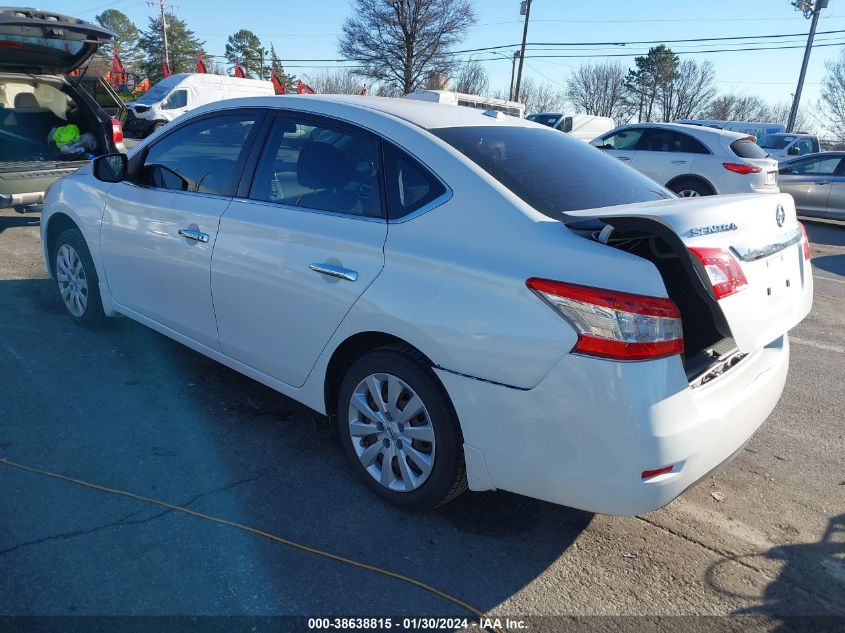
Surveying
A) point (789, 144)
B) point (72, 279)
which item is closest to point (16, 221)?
point (72, 279)

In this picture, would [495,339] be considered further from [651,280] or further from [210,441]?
[210,441]

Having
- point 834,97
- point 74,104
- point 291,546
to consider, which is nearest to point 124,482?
point 291,546

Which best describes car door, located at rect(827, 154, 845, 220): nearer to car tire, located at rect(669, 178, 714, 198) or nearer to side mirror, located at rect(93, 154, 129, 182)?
car tire, located at rect(669, 178, 714, 198)

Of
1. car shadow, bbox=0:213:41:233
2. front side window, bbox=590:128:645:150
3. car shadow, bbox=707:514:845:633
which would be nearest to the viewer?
car shadow, bbox=707:514:845:633

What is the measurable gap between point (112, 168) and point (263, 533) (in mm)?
2775

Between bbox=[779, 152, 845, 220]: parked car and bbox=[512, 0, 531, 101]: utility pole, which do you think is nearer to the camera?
bbox=[779, 152, 845, 220]: parked car

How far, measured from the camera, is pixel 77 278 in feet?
16.1

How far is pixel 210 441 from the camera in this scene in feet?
11.6

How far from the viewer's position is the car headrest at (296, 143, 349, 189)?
126 inches

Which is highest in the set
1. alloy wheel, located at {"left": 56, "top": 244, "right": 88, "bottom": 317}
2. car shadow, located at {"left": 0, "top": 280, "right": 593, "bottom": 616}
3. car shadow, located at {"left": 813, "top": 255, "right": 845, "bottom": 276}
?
alloy wheel, located at {"left": 56, "top": 244, "right": 88, "bottom": 317}

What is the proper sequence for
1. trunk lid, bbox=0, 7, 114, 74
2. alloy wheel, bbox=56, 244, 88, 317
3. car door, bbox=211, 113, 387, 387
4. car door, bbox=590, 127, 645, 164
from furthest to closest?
car door, bbox=590, 127, 645, 164 → trunk lid, bbox=0, 7, 114, 74 → alloy wheel, bbox=56, 244, 88, 317 → car door, bbox=211, 113, 387, 387

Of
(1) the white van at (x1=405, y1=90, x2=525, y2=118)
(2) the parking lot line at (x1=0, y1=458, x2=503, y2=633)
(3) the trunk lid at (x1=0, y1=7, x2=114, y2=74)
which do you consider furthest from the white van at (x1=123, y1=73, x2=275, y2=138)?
(2) the parking lot line at (x1=0, y1=458, x2=503, y2=633)

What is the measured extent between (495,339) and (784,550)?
1.61 meters

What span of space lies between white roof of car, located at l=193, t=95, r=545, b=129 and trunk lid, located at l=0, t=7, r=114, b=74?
168 inches
